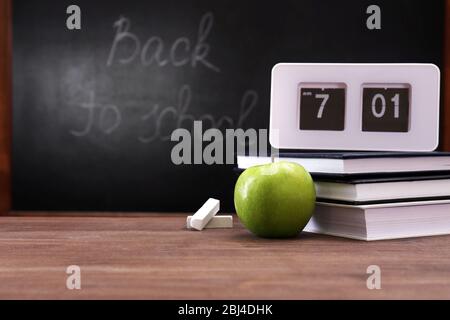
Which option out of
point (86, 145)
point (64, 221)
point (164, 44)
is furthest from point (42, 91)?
point (64, 221)

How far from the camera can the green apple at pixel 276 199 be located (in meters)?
0.85

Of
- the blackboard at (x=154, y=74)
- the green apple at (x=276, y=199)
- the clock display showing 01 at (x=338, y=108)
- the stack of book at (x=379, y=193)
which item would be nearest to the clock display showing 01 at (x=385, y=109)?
the clock display showing 01 at (x=338, y=108)

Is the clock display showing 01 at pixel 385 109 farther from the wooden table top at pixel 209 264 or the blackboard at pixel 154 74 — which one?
the blackboard at pixel 154 74

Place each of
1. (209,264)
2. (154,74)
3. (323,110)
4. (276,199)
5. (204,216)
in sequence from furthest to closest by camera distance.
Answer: (154,74)
(323,110)
(204,216)
(276,199)
(209,264)

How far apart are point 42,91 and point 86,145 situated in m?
0.31

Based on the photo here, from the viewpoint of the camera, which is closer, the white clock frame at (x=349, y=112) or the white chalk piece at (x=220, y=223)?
the white chalk piece at (x=220, y=223)

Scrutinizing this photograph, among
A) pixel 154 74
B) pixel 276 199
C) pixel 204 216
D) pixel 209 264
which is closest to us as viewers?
pixel 209 264

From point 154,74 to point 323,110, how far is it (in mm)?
1585

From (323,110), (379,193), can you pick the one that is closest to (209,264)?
(379,193)

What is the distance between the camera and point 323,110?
1.13 metres

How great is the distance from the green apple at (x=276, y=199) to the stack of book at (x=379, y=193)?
0.04 meters

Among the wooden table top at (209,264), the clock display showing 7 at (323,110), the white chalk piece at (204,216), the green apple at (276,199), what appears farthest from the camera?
the clock display showing 7 at (323,110)

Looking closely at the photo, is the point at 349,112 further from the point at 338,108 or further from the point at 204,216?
the point at 204,216

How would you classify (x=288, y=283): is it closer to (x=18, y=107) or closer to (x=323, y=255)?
(x=323, y=255)
